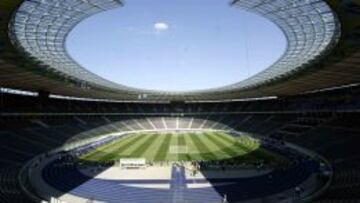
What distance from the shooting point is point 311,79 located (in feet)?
167

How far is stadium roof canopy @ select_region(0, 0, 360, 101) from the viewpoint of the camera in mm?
26797

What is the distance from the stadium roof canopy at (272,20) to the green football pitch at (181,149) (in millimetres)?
9888

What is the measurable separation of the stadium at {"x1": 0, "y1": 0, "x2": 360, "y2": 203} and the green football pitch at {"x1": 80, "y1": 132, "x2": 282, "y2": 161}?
161 mm

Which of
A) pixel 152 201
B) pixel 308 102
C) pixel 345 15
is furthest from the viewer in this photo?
pixel 308 102

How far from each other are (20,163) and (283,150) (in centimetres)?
3115

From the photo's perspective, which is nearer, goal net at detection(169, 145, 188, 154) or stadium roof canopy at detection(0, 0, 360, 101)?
stadium roof canopy at detection(0, 0, 360, 101)

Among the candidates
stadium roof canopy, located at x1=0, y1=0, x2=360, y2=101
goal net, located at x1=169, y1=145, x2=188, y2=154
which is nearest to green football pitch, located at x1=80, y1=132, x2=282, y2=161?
goal net, located at x1=169, y1=145, x2=188, y2=154

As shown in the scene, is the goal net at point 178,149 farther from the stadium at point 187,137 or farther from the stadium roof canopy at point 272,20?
the stadium roof canopy at point 272,20

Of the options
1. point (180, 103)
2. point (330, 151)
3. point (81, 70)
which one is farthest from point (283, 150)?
point (180, 103)

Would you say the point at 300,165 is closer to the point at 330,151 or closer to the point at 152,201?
the point at 330,151

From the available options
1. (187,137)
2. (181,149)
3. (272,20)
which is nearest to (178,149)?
(181,149)

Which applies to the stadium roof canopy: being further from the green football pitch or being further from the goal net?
the goal net

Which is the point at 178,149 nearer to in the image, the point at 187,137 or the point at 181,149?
the point at 181,149

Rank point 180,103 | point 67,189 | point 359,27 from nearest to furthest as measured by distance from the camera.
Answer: point 359,27 → point 67,189 → point 180,103
